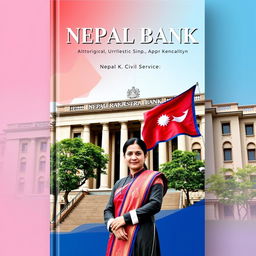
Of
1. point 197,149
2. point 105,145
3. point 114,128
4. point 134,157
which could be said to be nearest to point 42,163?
point 105,145

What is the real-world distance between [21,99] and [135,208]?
65.3 inches

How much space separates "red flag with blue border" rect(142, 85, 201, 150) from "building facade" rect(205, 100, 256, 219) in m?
0.38

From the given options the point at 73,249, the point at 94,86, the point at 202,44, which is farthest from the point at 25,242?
the point at 202,44

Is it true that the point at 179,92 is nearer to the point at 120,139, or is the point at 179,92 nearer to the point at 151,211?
the point at 120,139

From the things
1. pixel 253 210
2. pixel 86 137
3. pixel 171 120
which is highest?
pixel 171 120

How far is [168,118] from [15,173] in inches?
63.6

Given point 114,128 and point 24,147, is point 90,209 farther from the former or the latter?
point 24,147

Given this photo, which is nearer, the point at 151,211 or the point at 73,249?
the point at 151,211

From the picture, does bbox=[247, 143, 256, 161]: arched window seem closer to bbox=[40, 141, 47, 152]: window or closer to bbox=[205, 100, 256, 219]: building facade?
bbox=[205, 100, 256, 219]: building facade

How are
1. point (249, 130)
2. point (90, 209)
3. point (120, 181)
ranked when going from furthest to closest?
1. point (249, 130)
2. point (90, 209)
3. point (120, 181)

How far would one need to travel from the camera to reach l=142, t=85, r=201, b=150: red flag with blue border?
3.14 meters

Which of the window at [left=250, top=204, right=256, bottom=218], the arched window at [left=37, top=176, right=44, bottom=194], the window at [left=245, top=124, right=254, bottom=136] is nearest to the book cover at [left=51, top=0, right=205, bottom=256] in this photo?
the arched window at [left=37, top=176, right=44, bottom=194]

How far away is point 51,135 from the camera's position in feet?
10.4

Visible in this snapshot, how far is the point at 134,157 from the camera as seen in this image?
2.69 meters
